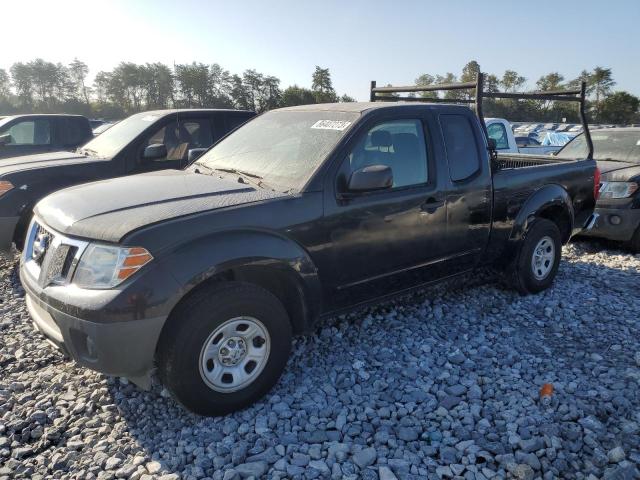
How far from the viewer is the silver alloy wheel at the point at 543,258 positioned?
4852 mm

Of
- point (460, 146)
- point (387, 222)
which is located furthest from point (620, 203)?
point (387, 222)

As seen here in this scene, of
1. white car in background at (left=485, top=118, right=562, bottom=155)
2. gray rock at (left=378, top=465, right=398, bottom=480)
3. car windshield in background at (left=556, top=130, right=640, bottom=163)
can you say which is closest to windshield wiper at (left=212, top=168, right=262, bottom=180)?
gray rock at (left=378, top=465, right=398, bottom=480)

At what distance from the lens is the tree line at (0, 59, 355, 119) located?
57.8 metres

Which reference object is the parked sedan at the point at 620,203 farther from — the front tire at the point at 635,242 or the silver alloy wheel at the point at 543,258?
the silver alloy wheel at the point at 543,258

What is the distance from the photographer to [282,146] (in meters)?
3.67

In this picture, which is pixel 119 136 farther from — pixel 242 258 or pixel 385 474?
pixel 385 474

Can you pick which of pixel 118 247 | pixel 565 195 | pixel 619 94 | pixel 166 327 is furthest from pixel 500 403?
pixel 619 94

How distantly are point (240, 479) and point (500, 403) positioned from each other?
66.6 inches

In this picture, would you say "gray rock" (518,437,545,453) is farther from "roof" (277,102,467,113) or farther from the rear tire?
"roof" (277,102,467,113)

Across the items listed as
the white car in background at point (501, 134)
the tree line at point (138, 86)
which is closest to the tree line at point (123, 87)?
the tree line at point (138, 86)

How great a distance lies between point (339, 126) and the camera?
11.5 ft

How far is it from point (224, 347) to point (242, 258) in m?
0.54

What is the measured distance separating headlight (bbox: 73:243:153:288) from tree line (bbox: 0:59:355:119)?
5596 cm

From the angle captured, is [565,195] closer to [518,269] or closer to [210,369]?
[518,269]
